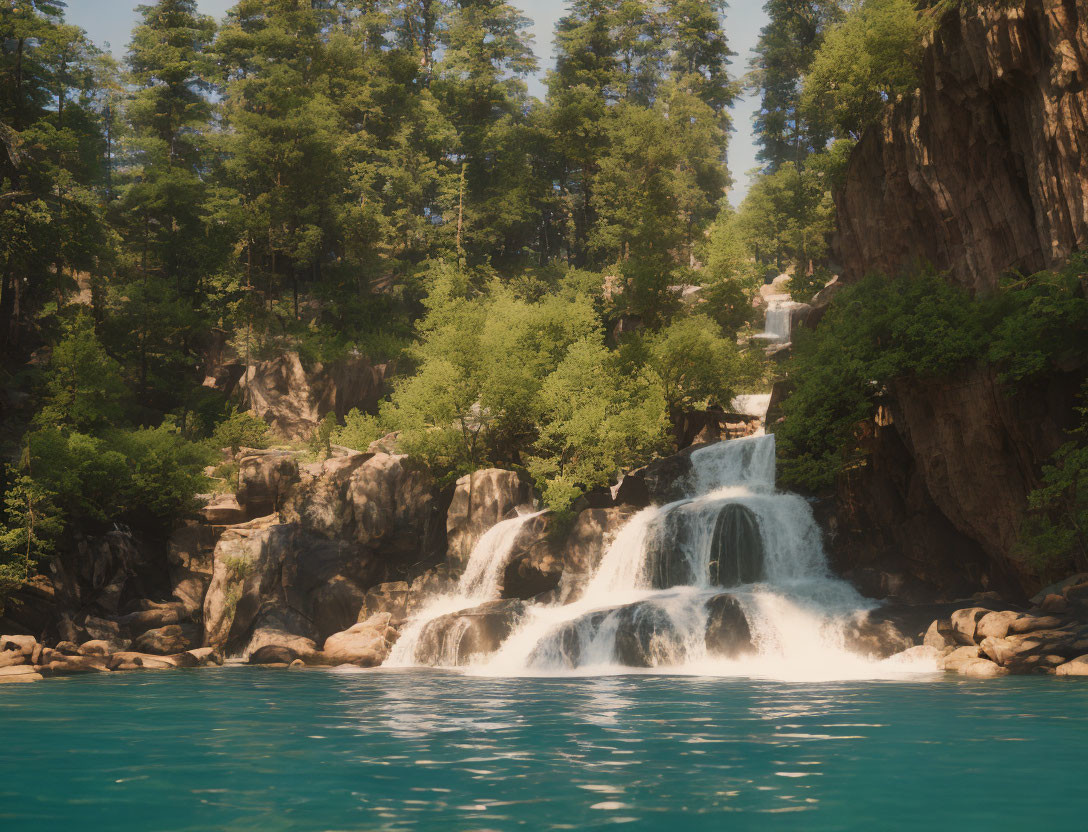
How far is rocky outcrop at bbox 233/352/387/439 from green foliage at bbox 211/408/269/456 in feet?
8.46

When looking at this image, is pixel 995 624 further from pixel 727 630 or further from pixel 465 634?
pixel 465 634

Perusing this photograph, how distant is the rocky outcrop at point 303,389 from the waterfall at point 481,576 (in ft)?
57.7

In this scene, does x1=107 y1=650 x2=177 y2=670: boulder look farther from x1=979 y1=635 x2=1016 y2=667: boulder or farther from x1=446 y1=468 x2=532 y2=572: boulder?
x1=979 y1=635 x2=1016 y2=667: boulder

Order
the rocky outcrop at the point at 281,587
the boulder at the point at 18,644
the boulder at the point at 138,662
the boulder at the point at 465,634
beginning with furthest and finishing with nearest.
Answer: the rocky outcrop at the point at 281,587 < the boulder at the point at 465,634 < the boulder at the point at 138,662 < the boulder at the point at 18,644

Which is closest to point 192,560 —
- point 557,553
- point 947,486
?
point 557,553

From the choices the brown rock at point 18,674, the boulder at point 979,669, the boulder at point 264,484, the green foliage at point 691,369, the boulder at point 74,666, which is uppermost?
the green foliage at point 691,369

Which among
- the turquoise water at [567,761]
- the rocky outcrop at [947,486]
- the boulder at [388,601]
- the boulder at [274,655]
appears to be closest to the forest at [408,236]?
the rocky outcrop at [947,486]

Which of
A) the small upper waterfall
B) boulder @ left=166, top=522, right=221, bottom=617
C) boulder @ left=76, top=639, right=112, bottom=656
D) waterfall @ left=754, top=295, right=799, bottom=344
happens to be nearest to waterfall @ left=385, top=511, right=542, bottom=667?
the small upper waterfall

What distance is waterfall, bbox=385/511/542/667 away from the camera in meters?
32.4

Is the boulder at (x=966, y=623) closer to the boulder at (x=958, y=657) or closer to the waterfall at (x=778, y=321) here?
the boulder at (x=958, y=657)

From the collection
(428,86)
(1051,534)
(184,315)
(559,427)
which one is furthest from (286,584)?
(428,86)

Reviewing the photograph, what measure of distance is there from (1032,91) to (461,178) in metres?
38.9

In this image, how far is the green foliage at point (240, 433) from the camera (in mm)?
43656

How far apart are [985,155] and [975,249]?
9.68ft
